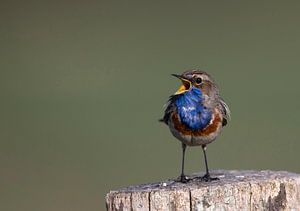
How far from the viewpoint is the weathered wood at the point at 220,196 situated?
6.39 metres

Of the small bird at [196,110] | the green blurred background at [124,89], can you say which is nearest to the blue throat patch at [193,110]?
the small bird at [196,110]

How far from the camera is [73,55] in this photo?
1495cm

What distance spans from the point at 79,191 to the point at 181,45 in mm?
3768

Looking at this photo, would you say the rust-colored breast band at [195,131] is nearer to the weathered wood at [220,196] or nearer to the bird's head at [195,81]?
the bird's head at [195,81]

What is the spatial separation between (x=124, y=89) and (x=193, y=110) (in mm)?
6300

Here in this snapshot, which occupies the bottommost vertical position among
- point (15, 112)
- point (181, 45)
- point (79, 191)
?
point (79, 191)

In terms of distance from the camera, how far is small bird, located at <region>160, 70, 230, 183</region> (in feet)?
24.7

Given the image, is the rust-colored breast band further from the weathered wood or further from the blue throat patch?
the weathered wood

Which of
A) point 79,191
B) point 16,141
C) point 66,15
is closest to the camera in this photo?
point 79,191

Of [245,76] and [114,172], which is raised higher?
[245,76]

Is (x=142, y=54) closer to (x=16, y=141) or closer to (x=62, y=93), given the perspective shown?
(x=62, y=93)

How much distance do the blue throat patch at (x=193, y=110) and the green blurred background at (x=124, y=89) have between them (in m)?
3.56

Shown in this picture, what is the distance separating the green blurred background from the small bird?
3.49 meters

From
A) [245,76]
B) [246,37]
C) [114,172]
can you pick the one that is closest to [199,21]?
[246,37]
